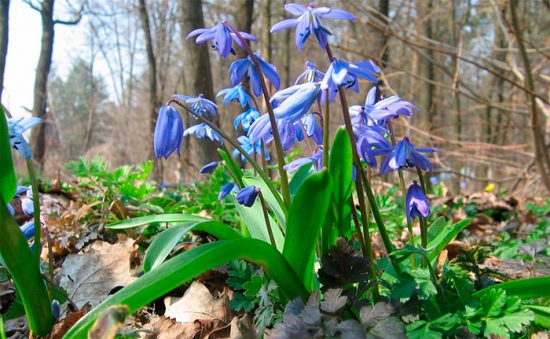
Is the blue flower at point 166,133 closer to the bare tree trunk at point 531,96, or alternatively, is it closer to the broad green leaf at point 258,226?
the broad green leaf at point 258,226

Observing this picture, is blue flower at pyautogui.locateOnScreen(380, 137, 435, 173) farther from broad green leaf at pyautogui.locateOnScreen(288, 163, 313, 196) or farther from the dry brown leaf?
the dry brown leaf

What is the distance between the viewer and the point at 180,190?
3.52 metres

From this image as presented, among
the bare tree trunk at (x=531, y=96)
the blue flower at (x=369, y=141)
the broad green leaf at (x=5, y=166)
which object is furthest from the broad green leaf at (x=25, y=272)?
the bare tree trunk at (x=531, y=96)

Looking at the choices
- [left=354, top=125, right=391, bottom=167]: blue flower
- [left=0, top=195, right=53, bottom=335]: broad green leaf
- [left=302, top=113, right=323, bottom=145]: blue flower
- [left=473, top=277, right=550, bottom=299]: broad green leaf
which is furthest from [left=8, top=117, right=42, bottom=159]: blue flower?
[left=473, top=277, right=550, bottom=299]: broad green leaf

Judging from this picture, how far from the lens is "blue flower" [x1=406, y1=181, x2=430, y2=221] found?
1.28m

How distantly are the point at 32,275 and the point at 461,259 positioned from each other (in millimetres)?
1180

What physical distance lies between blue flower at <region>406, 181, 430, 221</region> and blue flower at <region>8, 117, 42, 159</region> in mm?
1041

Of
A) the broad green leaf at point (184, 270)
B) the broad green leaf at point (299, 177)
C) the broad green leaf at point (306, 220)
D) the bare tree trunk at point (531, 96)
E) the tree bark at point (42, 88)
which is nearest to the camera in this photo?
the broad green leaf at point (184, 270)

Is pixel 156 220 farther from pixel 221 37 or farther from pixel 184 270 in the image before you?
pixel 221 37

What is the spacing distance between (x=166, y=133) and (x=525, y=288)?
1.02 metres

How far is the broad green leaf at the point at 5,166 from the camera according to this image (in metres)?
1.20

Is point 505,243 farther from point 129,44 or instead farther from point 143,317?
point 129,44

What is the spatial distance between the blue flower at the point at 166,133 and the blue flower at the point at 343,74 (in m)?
0.42

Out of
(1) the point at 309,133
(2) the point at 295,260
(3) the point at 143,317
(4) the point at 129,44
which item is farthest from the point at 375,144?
(4) the point at 129,44
